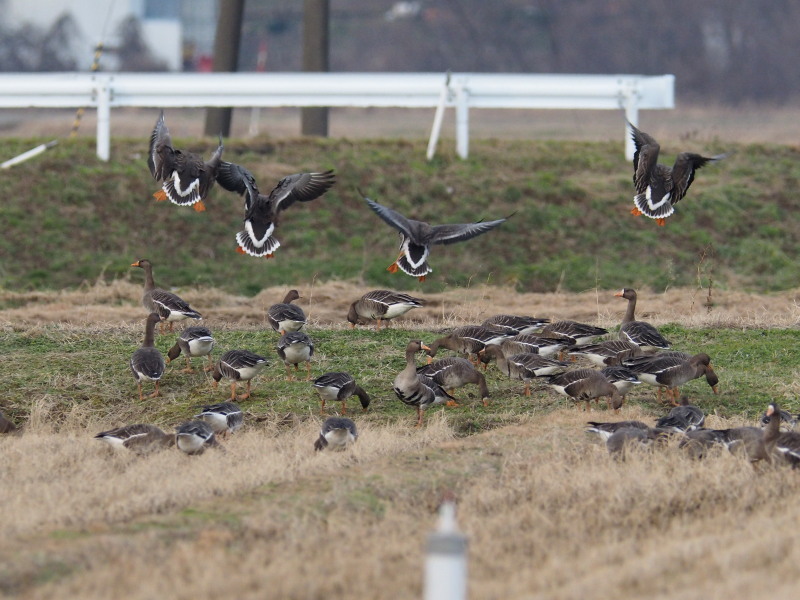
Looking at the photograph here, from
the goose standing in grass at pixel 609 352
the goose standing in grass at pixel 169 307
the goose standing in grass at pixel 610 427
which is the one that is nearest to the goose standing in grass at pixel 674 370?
the goose standing in grass at pixel 609 352

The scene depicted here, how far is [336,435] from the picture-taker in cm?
1109

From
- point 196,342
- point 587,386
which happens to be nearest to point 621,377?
point 587,386

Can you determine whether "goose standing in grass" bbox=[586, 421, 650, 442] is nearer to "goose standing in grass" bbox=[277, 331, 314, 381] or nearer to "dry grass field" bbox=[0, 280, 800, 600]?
"dry grass field" bbox=[0, 280, 800, 600]

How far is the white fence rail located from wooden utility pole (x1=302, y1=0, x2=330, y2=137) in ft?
11.1

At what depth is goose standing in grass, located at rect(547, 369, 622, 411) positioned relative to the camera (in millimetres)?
12500

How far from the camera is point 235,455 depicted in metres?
11.0

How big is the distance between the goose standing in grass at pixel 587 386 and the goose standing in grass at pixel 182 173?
5050 millimetres

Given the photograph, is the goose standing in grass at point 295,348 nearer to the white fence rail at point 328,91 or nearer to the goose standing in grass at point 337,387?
the goose standing in grass at point 337,387

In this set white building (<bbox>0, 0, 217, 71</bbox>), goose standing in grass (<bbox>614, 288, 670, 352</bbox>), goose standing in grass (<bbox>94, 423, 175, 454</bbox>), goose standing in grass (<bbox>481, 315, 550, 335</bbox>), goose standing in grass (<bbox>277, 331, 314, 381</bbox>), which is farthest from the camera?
white building (<bbox>0, 0, 217, 71</bbox>)

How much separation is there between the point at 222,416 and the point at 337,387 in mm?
1195

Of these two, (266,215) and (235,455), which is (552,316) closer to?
(266,215)

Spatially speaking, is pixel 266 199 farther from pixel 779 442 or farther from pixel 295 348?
pixel 779 442

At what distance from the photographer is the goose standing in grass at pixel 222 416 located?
38.9ft

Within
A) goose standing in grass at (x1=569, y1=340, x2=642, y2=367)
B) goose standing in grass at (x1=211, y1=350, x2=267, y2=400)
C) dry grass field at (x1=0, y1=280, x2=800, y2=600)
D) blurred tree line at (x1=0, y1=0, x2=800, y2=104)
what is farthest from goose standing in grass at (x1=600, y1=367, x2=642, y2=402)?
blurred tree line at (x1=0, y1=0, x2=800, y2=104)
